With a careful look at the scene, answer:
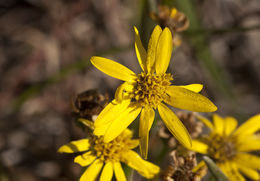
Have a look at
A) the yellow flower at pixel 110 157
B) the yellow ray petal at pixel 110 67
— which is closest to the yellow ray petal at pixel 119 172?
the yellow flower at pixel 110 157

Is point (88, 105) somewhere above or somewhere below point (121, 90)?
→ below

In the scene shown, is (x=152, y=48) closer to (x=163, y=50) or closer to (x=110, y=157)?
(x=163, y=50)

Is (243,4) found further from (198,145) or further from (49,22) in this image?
(198,145)

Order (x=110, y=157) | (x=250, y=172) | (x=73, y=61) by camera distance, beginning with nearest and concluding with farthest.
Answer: (x=110, y=157) < (x=250, y=172) < (x=73, y=61)

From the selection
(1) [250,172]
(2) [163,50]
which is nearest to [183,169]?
(1) [250,172]

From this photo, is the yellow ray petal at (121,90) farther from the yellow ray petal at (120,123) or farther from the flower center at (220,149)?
the flower center at (220,149)

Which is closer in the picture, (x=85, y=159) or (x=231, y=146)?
(x=85, y=159)

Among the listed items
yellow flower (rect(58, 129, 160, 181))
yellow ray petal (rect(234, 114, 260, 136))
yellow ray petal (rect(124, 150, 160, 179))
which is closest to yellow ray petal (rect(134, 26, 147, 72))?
yellow flower (rect(58, 129, 160, 181))
